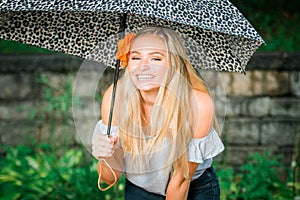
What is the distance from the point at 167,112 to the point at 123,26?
482 mm

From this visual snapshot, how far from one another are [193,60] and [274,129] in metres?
2.15

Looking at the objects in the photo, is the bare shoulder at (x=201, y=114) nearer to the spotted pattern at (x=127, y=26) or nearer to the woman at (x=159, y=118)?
the woman at (x=159, y=118)

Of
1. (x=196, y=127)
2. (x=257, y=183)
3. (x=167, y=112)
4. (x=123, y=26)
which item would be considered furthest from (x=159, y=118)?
(x=257, y=183)

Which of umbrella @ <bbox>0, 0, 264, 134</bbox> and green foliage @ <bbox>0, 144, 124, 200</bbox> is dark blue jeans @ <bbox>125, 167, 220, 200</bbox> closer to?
umbrella @ <bbox>0, 0, 264, 134</bbox>

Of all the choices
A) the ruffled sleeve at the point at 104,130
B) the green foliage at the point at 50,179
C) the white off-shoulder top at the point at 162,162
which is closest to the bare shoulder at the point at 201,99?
the white off-shoulder top at the point at 162,162

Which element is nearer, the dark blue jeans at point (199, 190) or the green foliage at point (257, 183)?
the dark blue jeans at point (199, 190)

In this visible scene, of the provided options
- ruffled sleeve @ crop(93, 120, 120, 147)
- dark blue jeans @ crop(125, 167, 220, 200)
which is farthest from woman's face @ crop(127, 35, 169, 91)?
dark blue jeans @ crop(125, 167, 220, 200)

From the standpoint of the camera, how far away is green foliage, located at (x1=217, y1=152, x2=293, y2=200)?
14.0 feet

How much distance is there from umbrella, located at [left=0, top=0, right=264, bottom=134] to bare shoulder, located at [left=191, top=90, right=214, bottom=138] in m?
0.26

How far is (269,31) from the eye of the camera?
252 inches

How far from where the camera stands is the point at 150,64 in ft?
8.51

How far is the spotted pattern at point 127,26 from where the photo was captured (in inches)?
94.5

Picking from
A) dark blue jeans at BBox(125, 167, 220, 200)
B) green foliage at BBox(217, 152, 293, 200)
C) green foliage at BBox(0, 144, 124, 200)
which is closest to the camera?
dark blue jeans at BBox(125, 167, 220, 200)

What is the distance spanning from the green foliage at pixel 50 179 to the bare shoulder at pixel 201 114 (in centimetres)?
152
